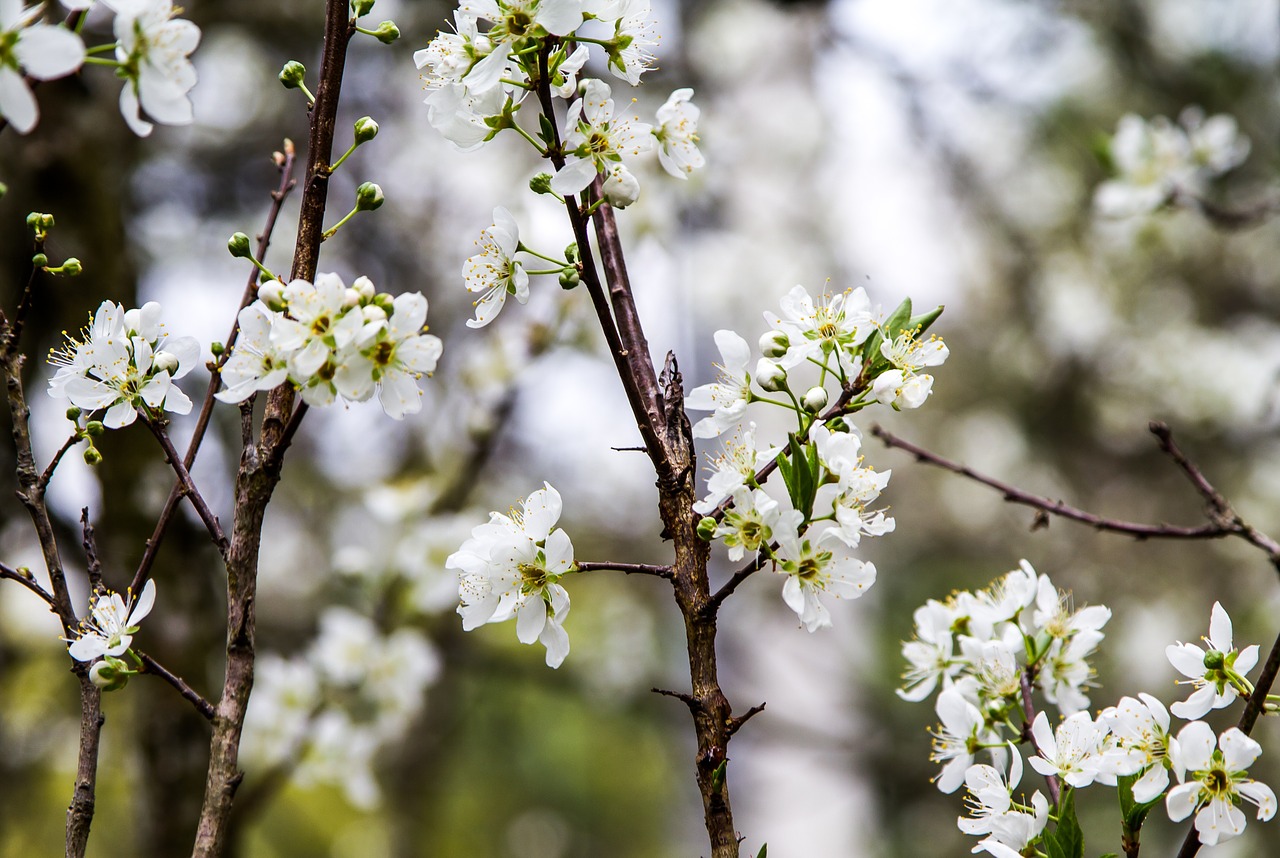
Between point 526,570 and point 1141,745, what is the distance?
66 centimetres

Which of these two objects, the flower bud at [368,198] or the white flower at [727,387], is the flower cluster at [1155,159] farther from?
the flower bud at [368,198]

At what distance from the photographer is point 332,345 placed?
93 centimetres

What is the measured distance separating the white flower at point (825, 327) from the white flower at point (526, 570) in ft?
1.04

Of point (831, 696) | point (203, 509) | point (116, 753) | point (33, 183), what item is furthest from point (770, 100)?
point (203, 509)

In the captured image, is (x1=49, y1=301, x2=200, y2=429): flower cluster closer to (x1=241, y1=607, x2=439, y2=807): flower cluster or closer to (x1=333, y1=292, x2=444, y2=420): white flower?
(x1=333, y1=292, x2=444, y2=420): white flower

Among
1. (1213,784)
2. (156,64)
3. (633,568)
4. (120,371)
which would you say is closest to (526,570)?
(633,568)

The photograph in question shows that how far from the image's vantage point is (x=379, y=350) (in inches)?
37.6

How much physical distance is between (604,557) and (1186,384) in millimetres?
3215

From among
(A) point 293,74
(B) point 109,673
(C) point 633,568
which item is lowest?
(B) point 109,673

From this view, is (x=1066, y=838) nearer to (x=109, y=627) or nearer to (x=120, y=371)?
(x=109, y=627)

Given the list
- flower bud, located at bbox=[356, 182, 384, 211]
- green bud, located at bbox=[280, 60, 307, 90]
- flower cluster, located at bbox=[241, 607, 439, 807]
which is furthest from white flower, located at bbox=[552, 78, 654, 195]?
flower cluster, located at bbox=[241, 607, 439, 807]

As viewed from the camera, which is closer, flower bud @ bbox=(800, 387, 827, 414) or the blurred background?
flower bud @ bbox=(800, 387, 827, 414)

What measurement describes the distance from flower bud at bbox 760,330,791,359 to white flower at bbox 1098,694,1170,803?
50 centimetres

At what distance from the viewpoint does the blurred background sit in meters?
2.85
